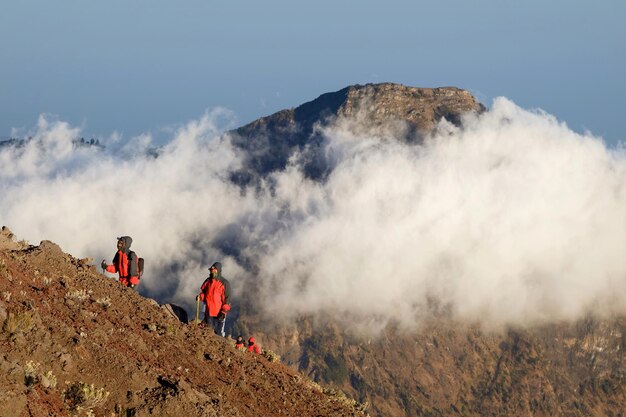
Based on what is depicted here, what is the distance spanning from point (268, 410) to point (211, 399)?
3353 millimetres

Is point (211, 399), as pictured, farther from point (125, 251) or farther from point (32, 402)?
point (125, 251)

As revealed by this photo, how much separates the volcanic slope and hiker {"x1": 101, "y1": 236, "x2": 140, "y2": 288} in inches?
36.7

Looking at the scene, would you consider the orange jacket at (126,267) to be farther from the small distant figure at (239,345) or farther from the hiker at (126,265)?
the small distant figure at (239,345)

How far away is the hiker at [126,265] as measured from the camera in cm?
3847

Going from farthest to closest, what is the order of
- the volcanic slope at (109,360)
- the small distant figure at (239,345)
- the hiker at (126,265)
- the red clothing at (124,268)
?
the red clothing at (124,268)
the hiker at (126,265)
the small distant figure at (239,345)
the volcanic slope at (109,360)

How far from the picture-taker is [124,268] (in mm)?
39188

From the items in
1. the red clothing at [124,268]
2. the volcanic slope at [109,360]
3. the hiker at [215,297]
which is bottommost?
the volcanic slope at [109,360]

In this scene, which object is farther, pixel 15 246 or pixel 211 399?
pixel 15 246

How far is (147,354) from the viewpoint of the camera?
29.9 meters

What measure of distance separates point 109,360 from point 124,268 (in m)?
12.9

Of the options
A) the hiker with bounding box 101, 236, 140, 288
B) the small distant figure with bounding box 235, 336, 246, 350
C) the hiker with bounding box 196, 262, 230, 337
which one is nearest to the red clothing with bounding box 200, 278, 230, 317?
the hiker with bounding box 196, 262, 230, 337

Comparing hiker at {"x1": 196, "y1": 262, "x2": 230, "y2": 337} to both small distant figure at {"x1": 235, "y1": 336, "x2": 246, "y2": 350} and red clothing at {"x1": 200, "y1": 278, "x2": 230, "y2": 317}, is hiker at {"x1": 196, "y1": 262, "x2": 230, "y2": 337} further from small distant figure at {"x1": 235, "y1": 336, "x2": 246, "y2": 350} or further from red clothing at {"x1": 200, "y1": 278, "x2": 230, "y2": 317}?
small distant figure at {"x1": 235, "y1": 336, "x2": 246, "y2": 350}

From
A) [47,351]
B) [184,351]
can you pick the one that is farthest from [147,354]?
[47,351]

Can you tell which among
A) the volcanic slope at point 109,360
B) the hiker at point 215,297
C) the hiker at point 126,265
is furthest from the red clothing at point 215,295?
the hiker at point 126,265
